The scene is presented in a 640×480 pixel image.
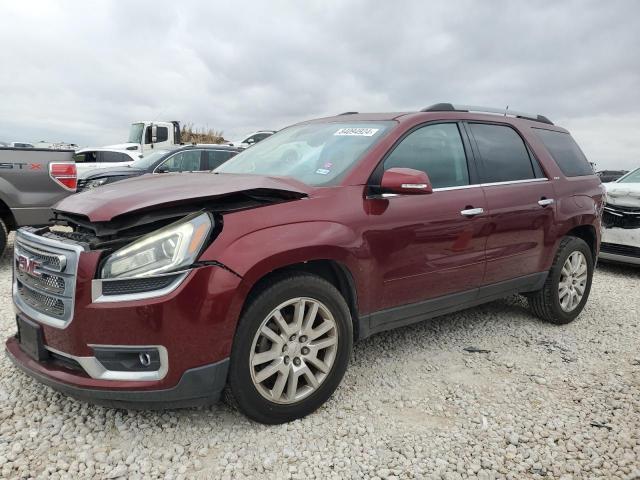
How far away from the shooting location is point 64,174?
540cm

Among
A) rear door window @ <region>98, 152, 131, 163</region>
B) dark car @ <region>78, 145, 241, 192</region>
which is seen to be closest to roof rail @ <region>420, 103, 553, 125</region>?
dark car @ <region>78, 145, 241, 192</region>

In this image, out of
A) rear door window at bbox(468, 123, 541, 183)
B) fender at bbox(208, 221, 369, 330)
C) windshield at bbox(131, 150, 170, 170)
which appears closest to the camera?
fender at bbox(208, 221, 369, 330)

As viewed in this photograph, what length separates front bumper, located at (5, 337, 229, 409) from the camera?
7.10 ft

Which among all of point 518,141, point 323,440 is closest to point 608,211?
point 518,141

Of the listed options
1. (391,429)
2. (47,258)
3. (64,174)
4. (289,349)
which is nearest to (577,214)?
(391,429)

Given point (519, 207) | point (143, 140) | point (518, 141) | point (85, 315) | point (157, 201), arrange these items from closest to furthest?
point (85, 315) → point (157, 201) → point (519, 207) → point (518, 141) → point (143, 140)

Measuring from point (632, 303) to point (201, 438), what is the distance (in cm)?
472

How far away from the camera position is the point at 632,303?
5082mm

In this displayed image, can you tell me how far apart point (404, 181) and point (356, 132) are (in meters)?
0.69

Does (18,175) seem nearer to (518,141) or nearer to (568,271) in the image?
(518,141)

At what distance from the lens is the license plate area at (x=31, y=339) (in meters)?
2.36

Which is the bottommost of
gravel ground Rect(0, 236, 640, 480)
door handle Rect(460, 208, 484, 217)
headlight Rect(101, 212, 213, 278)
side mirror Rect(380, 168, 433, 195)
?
gravel ground Rect(0, 236, 640, 480)

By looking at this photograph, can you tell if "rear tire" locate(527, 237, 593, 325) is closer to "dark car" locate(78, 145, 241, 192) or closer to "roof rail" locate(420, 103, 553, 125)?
"roof rail" locate(420, 103, 553, 125)

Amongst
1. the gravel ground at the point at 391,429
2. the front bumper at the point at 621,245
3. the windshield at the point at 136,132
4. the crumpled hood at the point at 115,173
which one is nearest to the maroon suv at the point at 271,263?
the gravel ground at the point at 391,429
